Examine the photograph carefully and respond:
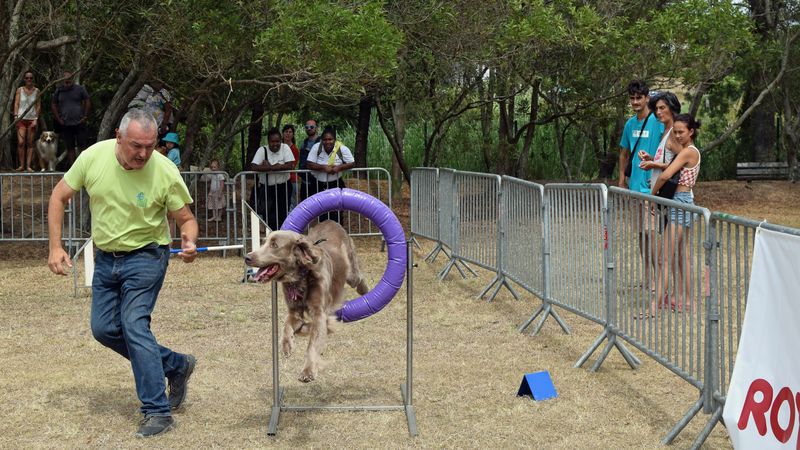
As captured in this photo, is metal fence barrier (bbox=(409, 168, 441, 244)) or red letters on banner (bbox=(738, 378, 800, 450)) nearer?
red letters on banner (bbox=(738, 378, 800, 450))

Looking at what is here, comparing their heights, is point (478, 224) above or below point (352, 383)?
above

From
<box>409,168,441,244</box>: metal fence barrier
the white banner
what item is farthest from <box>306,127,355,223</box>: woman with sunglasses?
the white banner

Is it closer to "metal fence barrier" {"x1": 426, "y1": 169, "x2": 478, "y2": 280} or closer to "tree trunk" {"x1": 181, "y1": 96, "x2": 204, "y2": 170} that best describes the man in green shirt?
"metal fence barrier" {"x1": 426, "y1": 169, "x2": 478, "y2": 280}

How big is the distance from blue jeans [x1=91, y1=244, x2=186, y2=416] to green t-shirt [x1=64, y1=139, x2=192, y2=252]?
12 centimetres

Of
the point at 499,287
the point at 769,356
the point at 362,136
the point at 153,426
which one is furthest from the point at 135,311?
Result: the point at 362,136

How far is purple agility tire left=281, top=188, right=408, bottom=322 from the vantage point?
7.58 meters

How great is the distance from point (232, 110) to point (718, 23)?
9.26m

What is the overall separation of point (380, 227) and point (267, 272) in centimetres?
108

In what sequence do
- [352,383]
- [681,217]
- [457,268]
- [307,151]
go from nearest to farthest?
1. [681,217]
2. [352,383]
3. [457,268]
4. [307,151]

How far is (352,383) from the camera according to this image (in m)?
8.73

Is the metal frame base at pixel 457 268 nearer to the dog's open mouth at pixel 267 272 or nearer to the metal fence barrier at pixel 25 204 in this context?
the metal fence barrier at pixel 25 204

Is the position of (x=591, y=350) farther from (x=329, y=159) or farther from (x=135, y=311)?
(x=329, y=159)

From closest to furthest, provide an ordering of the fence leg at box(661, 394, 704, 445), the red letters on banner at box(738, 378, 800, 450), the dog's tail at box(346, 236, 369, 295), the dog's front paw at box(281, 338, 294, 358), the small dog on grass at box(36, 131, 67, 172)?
the red letters on banner at box(738, 378, 800, 450) < the fence leg at box(661, 394, 704, 445) < the dog's front paw at box(281, 338, 294, 358) < the dog's tail at box(346, 236, 369, 295) < the small dog on grass at box(36, 131, 67, 172)

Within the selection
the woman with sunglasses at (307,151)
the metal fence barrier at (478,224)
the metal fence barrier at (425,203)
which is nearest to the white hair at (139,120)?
the metal fence barrier at (478,224)
